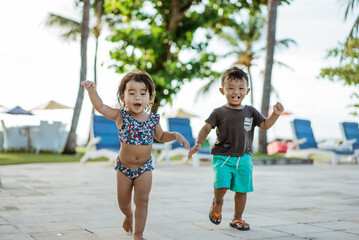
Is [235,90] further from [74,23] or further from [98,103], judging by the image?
[74,23]

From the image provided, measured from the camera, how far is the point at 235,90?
3588mm

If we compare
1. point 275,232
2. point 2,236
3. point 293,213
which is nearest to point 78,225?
point 2,236

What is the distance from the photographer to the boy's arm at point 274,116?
3.48 meters

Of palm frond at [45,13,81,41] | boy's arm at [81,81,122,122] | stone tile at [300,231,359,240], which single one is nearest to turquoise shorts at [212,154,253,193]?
stone tile at [300,231,359,240]

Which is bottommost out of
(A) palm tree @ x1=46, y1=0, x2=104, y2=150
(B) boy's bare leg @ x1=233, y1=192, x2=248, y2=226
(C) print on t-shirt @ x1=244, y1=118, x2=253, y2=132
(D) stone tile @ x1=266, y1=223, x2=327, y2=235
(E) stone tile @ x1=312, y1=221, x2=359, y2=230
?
(D) stone tile @ x1=266, y1=223, x2=327, y2=235

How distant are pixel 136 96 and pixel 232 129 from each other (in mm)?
931

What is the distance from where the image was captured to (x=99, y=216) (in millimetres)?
3945

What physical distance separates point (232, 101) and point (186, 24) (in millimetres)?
17743

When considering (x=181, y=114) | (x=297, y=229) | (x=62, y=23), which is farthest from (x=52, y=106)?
(x=297, y=229)

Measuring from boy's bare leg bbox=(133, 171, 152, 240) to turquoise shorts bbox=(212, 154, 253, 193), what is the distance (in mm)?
751

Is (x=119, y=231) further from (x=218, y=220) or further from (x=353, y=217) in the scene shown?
(x=353, y=217)

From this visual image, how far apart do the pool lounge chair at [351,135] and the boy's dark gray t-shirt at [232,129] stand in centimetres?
1136

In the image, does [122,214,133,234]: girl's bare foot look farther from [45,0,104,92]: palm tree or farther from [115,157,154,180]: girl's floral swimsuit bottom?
[45,0,104,92]: palm tree

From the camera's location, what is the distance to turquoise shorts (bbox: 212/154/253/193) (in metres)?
3.58
